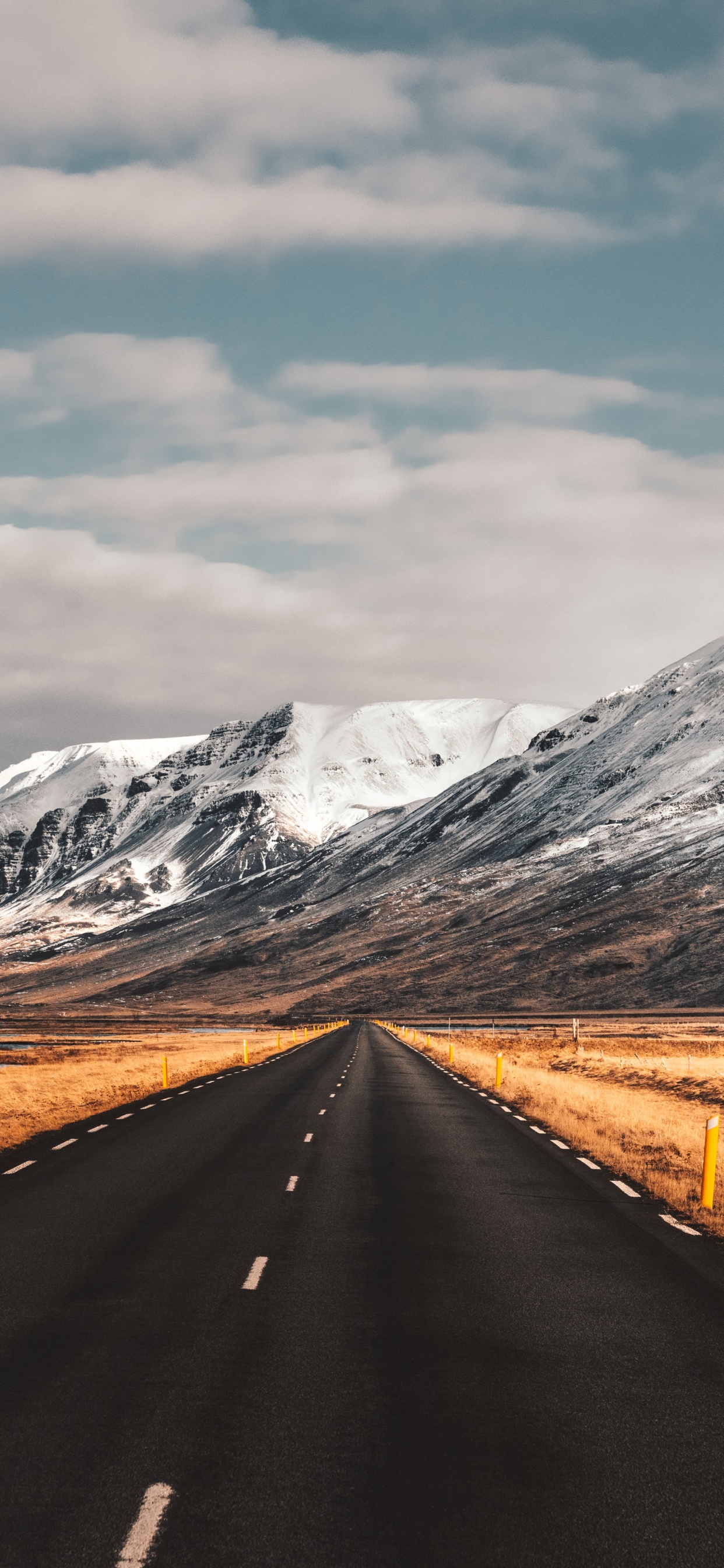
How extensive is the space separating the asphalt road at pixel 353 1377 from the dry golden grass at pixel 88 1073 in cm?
887

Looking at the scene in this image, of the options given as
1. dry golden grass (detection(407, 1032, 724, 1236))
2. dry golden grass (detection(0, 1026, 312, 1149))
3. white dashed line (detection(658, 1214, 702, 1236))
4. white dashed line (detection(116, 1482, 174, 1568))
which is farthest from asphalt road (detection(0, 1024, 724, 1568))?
dry golden grass (detection(0, 1026, 312, 1149))

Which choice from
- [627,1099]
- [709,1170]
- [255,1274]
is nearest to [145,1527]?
[255,1274]

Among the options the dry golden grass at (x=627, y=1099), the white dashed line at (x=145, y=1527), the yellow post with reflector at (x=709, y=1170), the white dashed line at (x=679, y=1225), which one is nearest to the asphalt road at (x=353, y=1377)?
the white dashed line at (x=145, y=1527)

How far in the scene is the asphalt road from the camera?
5.47 metres

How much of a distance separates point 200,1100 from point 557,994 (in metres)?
125

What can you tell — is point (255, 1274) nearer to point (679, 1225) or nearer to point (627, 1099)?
point (679, 1225)

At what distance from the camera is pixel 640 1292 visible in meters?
10.0

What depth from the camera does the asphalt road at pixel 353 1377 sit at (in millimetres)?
5469

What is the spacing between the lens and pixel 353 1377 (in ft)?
24.9

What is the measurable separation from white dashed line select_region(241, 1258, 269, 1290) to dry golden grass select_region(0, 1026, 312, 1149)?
392 inches

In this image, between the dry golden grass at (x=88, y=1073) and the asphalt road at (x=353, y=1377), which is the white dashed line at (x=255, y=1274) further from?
the dry golden grass at (x=88, y=1073)

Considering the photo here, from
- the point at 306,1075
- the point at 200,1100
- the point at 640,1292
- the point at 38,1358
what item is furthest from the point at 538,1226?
the point at 306,1075

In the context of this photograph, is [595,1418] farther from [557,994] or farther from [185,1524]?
[557,994]

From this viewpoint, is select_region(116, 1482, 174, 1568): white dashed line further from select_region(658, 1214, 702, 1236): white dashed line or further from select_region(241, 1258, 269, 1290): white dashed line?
select_region(658, 1214, 702, 1236): white dashed line
